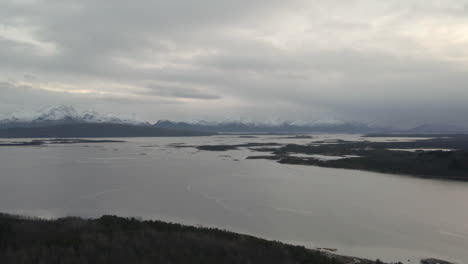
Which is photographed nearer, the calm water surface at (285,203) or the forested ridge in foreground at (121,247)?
the forested ridge in foreground at (121,247)

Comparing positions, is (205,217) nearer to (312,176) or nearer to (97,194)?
(97,194)

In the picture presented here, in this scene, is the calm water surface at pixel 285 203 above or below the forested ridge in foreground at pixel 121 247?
below

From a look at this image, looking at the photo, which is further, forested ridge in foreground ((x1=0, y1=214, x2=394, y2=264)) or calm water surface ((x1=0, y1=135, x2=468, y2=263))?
calm water surface ((x1=0, y1=135, x2=468, y2=263))

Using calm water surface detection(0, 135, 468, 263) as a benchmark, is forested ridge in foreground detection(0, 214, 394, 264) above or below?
above

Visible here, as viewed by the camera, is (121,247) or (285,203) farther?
(285,203)

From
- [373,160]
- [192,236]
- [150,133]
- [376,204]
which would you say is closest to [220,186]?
[376,204]
